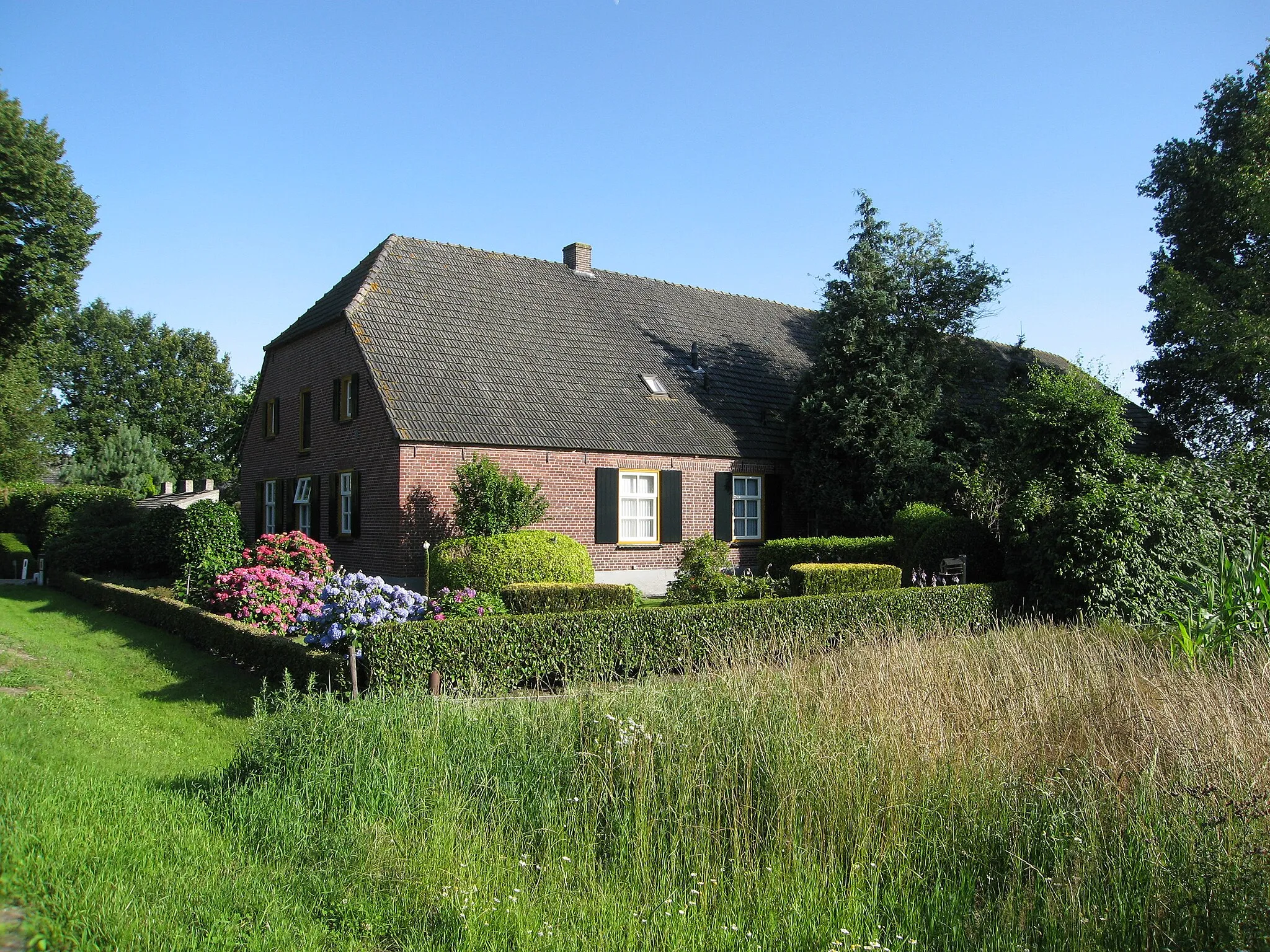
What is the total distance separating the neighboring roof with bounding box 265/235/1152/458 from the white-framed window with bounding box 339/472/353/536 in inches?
104

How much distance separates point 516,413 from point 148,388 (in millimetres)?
48024

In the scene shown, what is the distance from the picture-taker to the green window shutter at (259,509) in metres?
22.3

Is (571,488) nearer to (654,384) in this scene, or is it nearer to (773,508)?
(654,384)

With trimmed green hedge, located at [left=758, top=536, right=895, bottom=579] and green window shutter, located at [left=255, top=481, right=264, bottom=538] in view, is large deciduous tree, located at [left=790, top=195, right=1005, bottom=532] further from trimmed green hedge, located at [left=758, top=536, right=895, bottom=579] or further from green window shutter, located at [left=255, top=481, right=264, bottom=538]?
green window shutter, located at [left=255, top=481, right=264, bottom=538]

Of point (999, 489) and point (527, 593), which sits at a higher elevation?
point (999, 489)

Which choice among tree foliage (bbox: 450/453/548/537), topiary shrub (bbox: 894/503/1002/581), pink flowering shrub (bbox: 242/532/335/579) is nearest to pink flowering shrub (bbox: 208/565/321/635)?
pink flowering shrub (bbox: 242/532/335/579)

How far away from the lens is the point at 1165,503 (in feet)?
40.0

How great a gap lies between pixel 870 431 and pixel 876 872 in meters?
15.7

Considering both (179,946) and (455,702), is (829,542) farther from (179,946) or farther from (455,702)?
(179,946)

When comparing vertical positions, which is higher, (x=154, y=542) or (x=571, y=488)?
(x=571, y=488)

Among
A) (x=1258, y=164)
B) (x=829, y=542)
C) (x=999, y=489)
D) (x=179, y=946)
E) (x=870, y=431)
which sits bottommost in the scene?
(x=179, y=946)

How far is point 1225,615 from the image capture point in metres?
8.26

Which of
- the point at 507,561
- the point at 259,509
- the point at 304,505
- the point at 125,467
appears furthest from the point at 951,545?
the point at 125,467

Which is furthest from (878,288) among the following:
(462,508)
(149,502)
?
(149,502)
